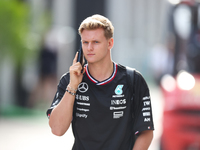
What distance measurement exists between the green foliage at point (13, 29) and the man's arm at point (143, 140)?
8761mm

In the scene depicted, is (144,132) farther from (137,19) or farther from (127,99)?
(137,19)

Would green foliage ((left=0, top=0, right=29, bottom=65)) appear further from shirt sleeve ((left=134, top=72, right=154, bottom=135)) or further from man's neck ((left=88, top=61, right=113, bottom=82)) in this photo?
shirt sleeve ((left=134, top=72, right=154, bottom=135))

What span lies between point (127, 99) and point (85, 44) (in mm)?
501

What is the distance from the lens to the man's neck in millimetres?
3648

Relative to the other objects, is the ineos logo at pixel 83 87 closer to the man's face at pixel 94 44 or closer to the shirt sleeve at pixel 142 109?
the man's face at pixel 94 44

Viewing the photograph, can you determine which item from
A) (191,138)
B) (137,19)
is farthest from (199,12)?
(137,19)

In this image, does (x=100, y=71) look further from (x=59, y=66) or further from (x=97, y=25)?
(x=59, y=66)

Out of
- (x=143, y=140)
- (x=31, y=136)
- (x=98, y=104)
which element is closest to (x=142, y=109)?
(x=143, y=140)

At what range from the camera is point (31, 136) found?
33.8ft

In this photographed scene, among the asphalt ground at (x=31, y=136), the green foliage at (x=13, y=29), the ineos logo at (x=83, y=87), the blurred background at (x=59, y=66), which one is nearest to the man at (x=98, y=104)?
the ineos logo at (x=83, y=87)

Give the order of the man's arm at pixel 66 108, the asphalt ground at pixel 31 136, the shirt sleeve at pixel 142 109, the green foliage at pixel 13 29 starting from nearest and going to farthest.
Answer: the man's arm at pixel 66 108 < the shirt sleeve at pixel 142 109 < the asphalt ground at pixel 31 136 < the green foliage at pixel 13 29

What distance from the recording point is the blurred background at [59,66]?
25.4ft

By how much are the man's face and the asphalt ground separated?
5.64 meters

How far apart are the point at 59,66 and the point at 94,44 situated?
1499cm
